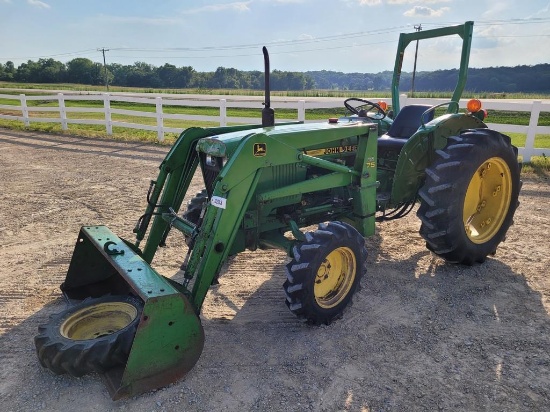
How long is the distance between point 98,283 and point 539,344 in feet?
11.5

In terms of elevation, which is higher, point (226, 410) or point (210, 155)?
point (210, 155)

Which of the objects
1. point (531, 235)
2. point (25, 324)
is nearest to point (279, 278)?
point (25, 324)

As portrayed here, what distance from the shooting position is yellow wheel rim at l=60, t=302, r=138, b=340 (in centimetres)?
317

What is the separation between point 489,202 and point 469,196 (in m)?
0.35

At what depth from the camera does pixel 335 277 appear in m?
→ 3.70

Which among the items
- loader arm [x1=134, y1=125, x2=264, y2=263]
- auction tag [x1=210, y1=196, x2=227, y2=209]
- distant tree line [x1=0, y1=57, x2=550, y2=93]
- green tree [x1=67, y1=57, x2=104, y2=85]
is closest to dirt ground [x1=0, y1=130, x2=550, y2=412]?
loader arm [x1=134, y1=125, x2=264, y2=263]

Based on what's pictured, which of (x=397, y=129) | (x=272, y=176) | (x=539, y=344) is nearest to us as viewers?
(x=539, y=344)

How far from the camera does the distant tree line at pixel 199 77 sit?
235 ft

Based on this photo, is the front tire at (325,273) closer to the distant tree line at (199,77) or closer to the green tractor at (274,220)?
the green tractor at (274,220)

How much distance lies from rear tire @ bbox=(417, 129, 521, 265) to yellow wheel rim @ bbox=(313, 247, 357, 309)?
40.4 inches

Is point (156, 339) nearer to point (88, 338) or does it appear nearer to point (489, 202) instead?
point (88, 338)

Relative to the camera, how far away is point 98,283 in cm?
399

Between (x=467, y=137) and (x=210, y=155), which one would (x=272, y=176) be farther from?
(x=467, y=137)

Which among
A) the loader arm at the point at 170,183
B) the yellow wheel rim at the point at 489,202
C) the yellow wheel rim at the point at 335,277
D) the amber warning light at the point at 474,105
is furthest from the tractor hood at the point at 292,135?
the yellow wheel rim at the point at 489,202
